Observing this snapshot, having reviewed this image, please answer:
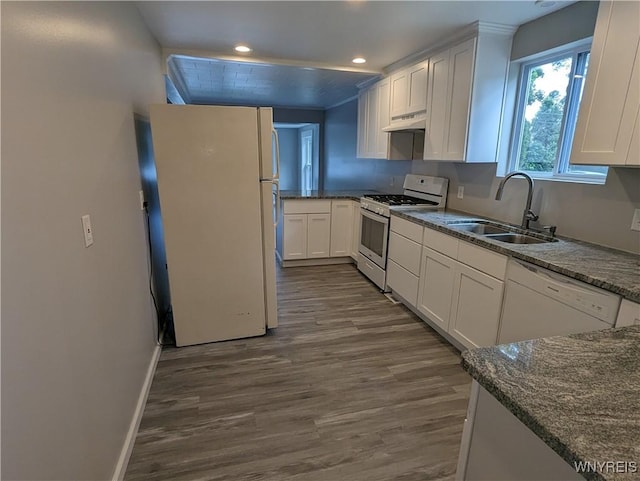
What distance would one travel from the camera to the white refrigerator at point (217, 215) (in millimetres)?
2340

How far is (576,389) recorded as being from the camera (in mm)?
758

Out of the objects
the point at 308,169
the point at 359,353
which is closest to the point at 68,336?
the point at 359,353

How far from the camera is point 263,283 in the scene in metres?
2.77

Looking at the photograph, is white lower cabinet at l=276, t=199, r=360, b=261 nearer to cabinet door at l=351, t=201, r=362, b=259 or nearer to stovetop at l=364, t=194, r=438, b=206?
cabinet door at l=351, t=201, r=362, b=259

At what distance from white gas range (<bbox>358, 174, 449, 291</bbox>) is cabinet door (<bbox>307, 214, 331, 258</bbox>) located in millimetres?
482

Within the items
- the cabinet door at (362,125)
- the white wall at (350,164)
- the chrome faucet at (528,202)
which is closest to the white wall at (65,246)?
the chrome faucet at (528,202)

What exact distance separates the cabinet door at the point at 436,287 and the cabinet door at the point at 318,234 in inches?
67.6

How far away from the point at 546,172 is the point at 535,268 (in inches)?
41.7

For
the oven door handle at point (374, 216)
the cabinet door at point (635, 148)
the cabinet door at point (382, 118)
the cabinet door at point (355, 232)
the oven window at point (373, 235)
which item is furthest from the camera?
the cabinet door at point (355, 232)

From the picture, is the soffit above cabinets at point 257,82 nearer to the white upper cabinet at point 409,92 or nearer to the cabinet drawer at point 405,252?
the white upper cabinet at point 409,92

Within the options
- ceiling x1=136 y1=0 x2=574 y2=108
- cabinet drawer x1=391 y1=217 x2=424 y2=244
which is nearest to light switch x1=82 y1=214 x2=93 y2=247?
ceiling x1=136 y1=0 x2=574 y2=108

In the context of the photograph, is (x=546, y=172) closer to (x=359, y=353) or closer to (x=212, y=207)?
(x=359, y=353)

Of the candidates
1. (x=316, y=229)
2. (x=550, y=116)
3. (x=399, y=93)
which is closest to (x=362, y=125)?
(x=399, y=93)

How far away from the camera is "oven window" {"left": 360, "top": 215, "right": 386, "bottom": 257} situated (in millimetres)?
3641
